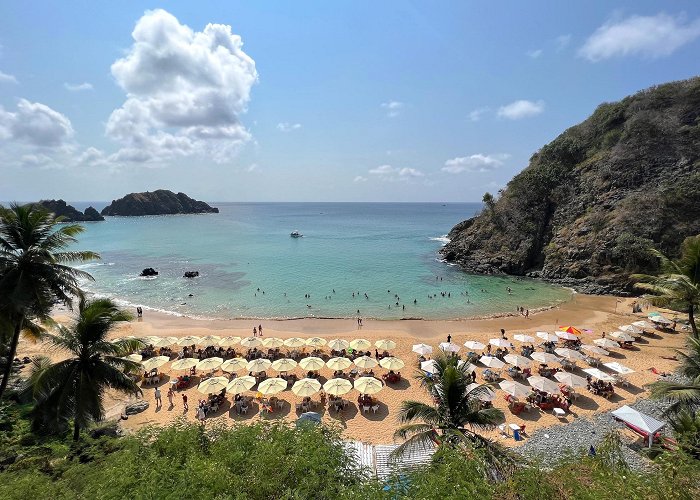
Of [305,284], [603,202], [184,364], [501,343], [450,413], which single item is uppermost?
[603,202]

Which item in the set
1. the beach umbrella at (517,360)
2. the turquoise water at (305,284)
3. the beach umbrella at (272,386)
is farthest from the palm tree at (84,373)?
the turquoise water at (305,284)

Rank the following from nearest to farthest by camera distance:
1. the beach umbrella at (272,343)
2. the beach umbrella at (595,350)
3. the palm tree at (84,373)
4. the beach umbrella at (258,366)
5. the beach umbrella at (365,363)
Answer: the palm tree at (84,373) → the beach umbrella at (258,366) → the beach umbrella at (365,363) → the beach umbrella at (595,350) → the beach umbrella at (272,343)

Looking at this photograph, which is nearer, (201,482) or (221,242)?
(201,482)

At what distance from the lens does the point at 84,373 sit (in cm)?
1290

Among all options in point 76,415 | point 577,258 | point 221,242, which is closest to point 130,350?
point 76,415

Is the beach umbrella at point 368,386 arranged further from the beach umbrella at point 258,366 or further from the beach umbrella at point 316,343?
the beach umbrella at point 316,343

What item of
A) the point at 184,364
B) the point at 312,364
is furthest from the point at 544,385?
the point at 184,364

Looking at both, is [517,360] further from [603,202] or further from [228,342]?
[603,202]

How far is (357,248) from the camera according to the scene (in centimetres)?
8556

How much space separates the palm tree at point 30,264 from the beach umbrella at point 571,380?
79.1ft

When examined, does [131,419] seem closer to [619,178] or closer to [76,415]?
[76,415]

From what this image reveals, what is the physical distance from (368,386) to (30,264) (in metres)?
15.5

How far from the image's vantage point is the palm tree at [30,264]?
1152cm

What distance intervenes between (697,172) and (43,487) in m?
68.7
